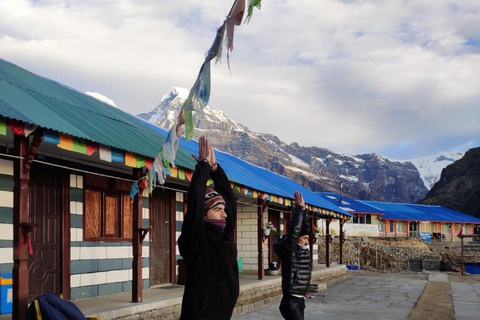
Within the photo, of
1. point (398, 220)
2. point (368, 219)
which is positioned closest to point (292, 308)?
point (368, 219)

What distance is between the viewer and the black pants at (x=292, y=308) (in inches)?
248

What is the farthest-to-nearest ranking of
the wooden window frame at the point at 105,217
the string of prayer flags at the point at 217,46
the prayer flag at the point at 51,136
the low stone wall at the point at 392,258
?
the low stone wall at the point at 392,258 < the wooden window frame at the point at 105,217 < the prayer flag at the point at 51,136 < the string of prayer flags at the point at 217,46

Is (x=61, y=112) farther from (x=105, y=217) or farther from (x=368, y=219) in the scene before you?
(x=368, y=219)

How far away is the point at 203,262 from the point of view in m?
2.90

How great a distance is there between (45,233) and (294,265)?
4476mm

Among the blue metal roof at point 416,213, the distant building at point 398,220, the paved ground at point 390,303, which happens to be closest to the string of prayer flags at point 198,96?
the paved ground at point 390,303

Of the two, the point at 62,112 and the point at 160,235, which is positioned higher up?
the point at 62,112

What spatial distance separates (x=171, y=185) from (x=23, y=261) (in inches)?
257

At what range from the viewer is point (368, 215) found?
180ft

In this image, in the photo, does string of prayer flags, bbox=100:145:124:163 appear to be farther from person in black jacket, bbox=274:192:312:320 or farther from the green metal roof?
person in black jacket, bbox=274:192:312:320

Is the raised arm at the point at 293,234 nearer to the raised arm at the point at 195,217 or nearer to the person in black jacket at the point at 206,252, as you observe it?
the person in black jacket at the point at 206,252

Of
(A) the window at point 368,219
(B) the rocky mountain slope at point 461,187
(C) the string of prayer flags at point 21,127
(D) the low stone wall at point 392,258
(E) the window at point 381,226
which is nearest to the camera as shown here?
(C) the string of prayer flags at point 21,127

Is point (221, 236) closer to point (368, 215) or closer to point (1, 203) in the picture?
point (1, 203)

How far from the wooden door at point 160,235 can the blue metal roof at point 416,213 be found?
143 ft
